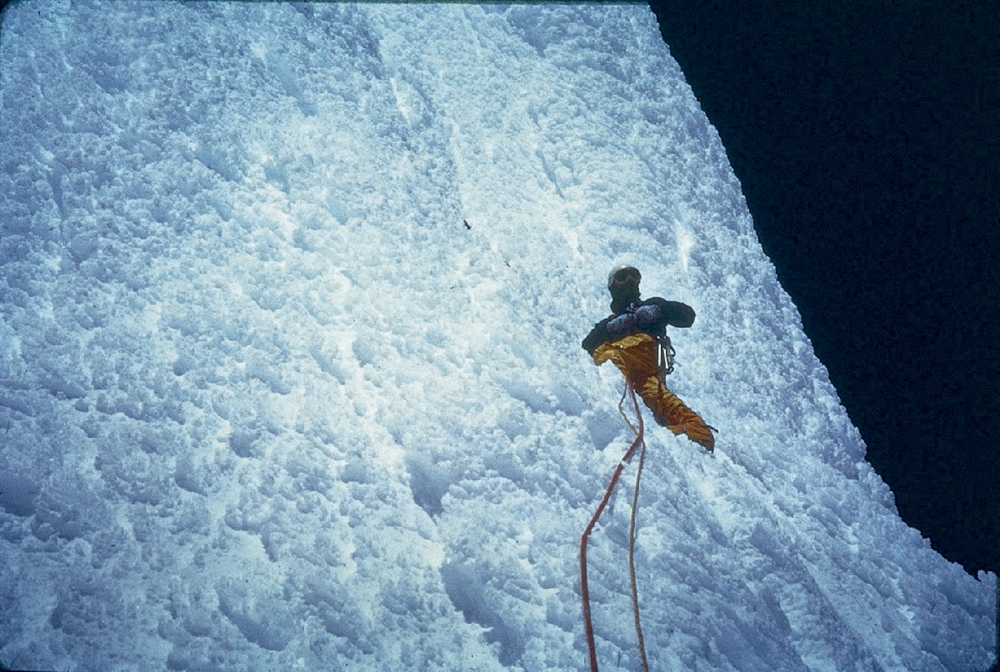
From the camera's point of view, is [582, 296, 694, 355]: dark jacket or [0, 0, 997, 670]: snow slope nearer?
[0, 0, 997, 670]: snow slope

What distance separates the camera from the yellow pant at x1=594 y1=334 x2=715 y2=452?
1.24 m

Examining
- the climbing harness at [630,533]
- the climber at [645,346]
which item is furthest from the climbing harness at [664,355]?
the climbing harness at [630,533]

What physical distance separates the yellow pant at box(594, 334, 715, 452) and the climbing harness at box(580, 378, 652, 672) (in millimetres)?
42

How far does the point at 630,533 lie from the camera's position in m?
1.06

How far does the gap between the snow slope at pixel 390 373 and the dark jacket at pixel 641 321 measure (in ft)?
0.32

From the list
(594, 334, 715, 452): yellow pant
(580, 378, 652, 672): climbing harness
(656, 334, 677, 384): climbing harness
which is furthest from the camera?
(656, 334, 677, 384): climbing harness

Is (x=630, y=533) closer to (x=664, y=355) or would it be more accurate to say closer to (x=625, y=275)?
(x=664, y=355)

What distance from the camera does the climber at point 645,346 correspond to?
4.11 feet

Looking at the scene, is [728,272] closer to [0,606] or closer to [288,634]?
[288,634]

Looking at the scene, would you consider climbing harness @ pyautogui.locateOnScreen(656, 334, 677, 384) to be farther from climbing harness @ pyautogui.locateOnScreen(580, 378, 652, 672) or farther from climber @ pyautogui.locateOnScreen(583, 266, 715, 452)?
climbing harness @ pyautogui.locateOnScreen(580, 378, 652, 672)

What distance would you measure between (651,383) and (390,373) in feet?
2.41

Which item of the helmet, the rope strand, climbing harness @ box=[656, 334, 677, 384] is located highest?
the helmet

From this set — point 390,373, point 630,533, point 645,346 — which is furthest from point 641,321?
point 390,373

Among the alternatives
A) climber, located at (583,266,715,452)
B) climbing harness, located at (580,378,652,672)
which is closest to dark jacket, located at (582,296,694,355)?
climber, located at (583,266,715,452)
